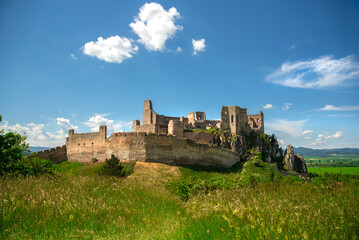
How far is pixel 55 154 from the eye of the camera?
3962 centimetres

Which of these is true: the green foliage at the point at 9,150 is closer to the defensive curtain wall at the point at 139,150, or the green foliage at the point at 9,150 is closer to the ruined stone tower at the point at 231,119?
the defensive curtain wall at the point at 139,150

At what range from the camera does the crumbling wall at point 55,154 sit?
38303 mm

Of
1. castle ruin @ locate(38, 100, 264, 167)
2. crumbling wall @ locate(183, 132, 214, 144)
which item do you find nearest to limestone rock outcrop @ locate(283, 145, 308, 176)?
crumbling wall @ locate(183, 132, 214, 144)

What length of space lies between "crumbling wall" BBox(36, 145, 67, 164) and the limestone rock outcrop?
52501 millimetres

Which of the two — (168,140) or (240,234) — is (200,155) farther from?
(240,234)

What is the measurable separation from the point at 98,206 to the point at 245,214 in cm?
385

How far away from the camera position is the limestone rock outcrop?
64.3 metres

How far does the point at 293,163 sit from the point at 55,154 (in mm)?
56867

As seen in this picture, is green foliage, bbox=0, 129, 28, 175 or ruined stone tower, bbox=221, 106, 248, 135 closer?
green foliage, bbox=0, 129, 28, 175

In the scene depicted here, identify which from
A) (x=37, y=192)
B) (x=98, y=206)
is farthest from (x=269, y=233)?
(x=37, y=192)

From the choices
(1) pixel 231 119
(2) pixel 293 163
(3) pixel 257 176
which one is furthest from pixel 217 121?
(3) pixel 257 176

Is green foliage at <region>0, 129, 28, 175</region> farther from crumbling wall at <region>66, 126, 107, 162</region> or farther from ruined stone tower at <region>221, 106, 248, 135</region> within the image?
ruined stone tower at <region>221, 106, 248, 135</region>

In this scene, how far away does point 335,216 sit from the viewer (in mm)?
5148

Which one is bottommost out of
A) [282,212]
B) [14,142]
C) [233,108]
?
[282,212]
